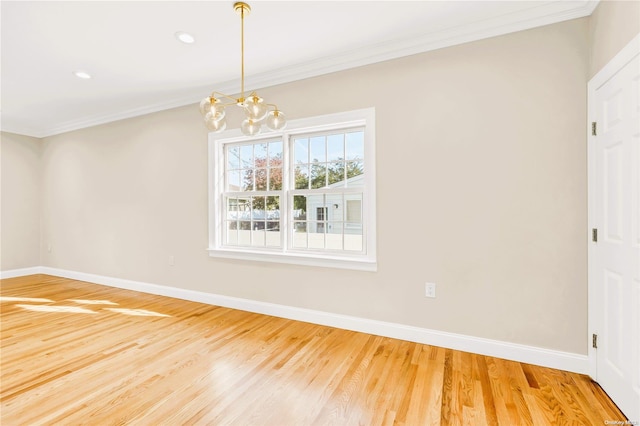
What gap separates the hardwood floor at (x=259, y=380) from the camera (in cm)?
179

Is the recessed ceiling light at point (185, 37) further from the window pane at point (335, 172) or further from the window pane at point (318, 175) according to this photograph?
the window pane at point (335, 172)

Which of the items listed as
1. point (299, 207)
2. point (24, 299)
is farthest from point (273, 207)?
point (24, 299)

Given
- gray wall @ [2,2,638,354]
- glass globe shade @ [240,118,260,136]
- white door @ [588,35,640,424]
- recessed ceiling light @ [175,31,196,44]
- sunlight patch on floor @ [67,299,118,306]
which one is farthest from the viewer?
sunlight patch on floor @ [67,299,118,306]

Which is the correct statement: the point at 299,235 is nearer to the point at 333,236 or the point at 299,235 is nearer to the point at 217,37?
the point at 333,236

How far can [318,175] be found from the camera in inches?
133

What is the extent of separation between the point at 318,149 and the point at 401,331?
2109 millimetres

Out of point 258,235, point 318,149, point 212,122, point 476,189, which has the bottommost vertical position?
point 258,235

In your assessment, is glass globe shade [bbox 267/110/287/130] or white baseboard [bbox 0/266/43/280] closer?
glass globe shade [bbox 267/110/287/130]

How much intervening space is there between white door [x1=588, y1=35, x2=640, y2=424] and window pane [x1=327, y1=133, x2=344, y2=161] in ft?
6.82

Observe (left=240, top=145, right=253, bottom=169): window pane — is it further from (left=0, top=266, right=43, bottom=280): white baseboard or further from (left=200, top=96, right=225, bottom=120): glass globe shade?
(left=0, top=266, right=43, bottom=280): white baseboard

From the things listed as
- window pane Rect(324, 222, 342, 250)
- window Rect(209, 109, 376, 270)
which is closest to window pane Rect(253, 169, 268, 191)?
window Rect(209, 109, 376, 270)

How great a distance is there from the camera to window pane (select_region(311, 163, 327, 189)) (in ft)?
11.0

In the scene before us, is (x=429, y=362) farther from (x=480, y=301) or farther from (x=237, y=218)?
(x=237, y=218)

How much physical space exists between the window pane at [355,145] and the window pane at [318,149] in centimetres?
29
